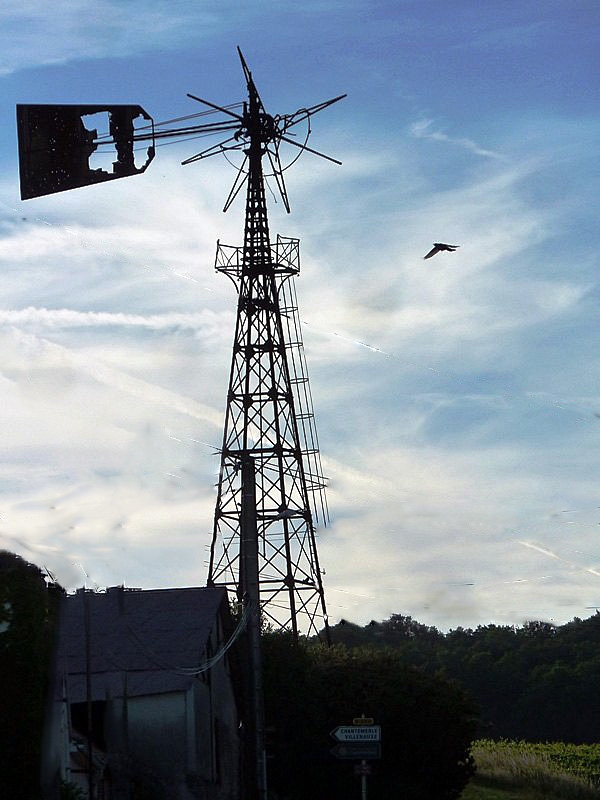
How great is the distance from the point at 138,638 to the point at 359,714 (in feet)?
27.0

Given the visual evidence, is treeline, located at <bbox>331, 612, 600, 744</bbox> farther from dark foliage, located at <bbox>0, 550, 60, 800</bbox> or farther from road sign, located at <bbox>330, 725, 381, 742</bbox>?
dark foliage, located at <bbox>0, 550, 60, 800</bbox>

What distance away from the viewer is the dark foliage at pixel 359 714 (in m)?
40.0

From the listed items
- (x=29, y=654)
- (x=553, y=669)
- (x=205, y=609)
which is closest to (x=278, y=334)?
(x=205, y=609)

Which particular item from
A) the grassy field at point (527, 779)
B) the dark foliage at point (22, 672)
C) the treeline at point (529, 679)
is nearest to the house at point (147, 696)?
the dark foliage at point (22, 672)

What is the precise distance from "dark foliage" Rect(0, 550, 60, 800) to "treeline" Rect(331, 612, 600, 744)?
77966 millimetres

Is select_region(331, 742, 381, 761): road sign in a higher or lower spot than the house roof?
lower

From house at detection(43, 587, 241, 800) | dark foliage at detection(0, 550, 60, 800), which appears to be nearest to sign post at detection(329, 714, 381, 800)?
house at detection(43, 587, 241, 800)

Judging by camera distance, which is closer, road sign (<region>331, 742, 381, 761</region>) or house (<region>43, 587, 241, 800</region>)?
road sign (<region>331, 742, 381, 761</region>)

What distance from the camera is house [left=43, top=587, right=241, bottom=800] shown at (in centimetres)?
3084

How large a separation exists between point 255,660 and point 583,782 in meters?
28.7

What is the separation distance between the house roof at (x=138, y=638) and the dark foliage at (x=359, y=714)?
4300mm

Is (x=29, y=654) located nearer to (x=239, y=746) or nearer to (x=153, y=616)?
(x=153, y=616)

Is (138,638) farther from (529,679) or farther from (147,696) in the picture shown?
(529,679)

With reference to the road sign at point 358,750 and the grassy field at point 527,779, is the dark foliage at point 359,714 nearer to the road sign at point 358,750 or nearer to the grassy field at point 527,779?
the grassy field at point 527,779
